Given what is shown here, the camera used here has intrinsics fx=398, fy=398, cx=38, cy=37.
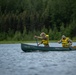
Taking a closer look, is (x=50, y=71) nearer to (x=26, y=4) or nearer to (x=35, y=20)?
(x=35, y=20)

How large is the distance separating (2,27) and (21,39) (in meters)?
11.9

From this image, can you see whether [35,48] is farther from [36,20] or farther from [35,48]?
[36,20]

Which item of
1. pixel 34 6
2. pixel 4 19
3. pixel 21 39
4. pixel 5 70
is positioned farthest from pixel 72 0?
pixel 5 70

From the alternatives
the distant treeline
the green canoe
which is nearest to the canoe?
the green canoe

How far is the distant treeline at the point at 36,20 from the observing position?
82.9 metres

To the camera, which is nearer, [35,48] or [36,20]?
[35,48]

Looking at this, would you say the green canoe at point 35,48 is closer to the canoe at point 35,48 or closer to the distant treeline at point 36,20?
the canoe at point 35,48

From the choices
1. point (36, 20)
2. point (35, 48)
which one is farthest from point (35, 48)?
point (36, 20)

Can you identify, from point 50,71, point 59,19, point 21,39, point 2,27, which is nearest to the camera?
point 50,71

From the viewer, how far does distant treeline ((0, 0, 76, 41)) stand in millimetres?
82944

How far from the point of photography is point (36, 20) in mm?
90250

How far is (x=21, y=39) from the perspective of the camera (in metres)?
78.3

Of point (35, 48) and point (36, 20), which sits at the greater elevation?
point (36, 20)

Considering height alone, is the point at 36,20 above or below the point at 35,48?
above
